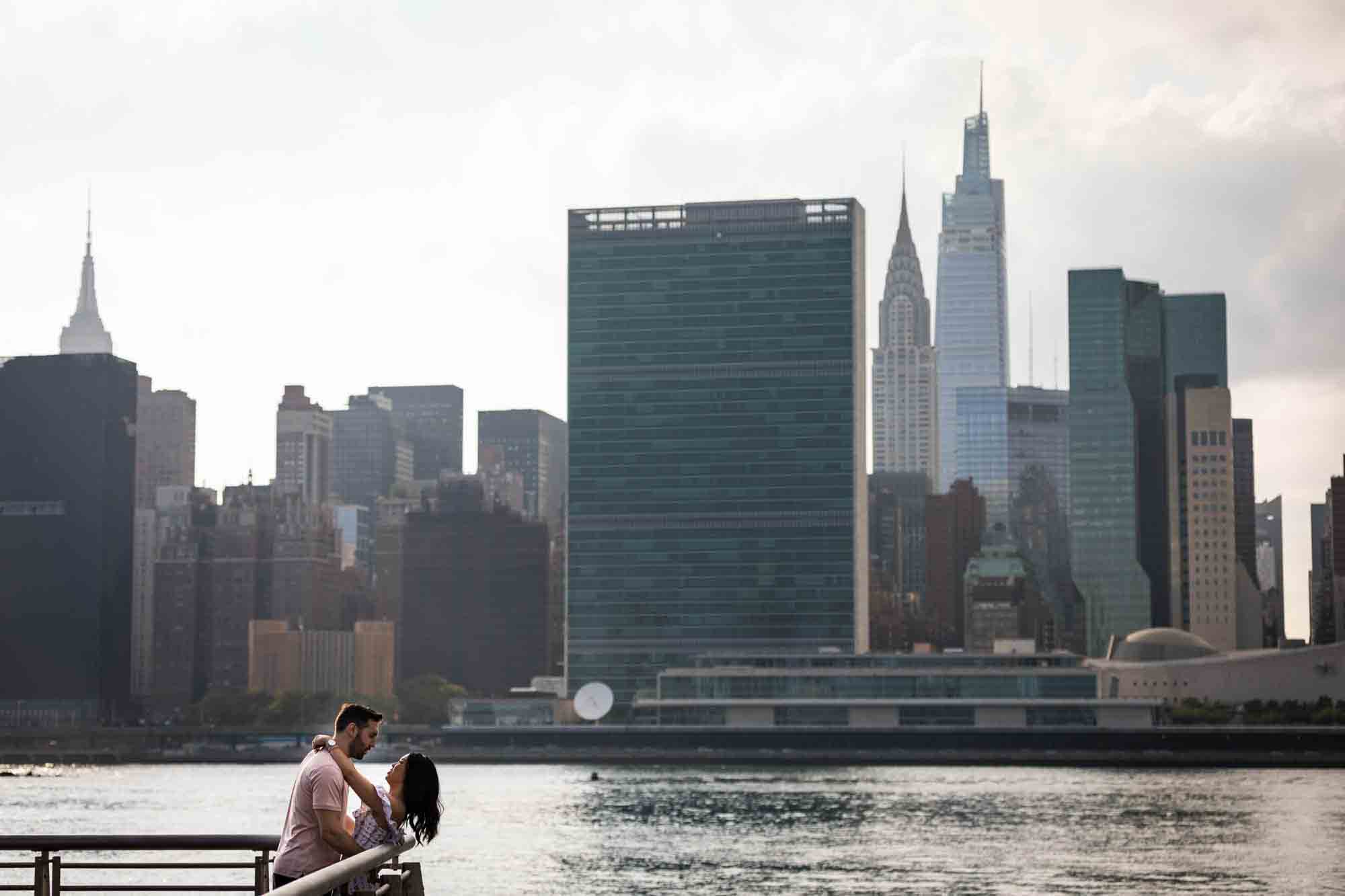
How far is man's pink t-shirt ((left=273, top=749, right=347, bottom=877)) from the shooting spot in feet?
50.9

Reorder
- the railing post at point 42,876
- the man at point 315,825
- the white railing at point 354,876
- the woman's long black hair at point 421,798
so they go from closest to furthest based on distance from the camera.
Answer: the white railing at point 354,876
the woman's long black hair at point 421,798
the man at point 315,825
the railing post at point 42,876

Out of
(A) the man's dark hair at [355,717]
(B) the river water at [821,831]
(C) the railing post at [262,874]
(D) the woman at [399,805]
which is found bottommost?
(B) the river water at [821,831]

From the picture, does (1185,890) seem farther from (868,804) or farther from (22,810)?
(22,810)

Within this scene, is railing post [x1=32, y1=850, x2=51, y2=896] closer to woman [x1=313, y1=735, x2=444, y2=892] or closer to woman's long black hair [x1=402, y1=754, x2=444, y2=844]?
woman [x1=313, y1=735, x2=444, y2=892]

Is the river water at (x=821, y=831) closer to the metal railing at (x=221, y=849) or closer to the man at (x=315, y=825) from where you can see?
the metal railing at (x=221, y=849)

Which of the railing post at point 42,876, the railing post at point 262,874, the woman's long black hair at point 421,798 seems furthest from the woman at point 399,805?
the railing post at point 42,876

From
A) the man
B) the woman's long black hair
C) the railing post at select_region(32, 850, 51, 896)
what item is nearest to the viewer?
the woman's long black hair

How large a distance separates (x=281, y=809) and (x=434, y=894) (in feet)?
203

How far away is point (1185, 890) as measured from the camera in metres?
78.0

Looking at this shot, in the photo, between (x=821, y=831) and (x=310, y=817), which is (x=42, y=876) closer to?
(x=310, y=817)

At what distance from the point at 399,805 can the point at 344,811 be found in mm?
624

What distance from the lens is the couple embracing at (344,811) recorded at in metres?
15.2

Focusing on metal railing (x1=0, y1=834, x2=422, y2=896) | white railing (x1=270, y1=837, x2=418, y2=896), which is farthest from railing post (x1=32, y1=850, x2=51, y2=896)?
white railing (x1=270, y1=837, x2=418, y2=896)

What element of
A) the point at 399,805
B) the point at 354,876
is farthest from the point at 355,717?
the point at 354,876
